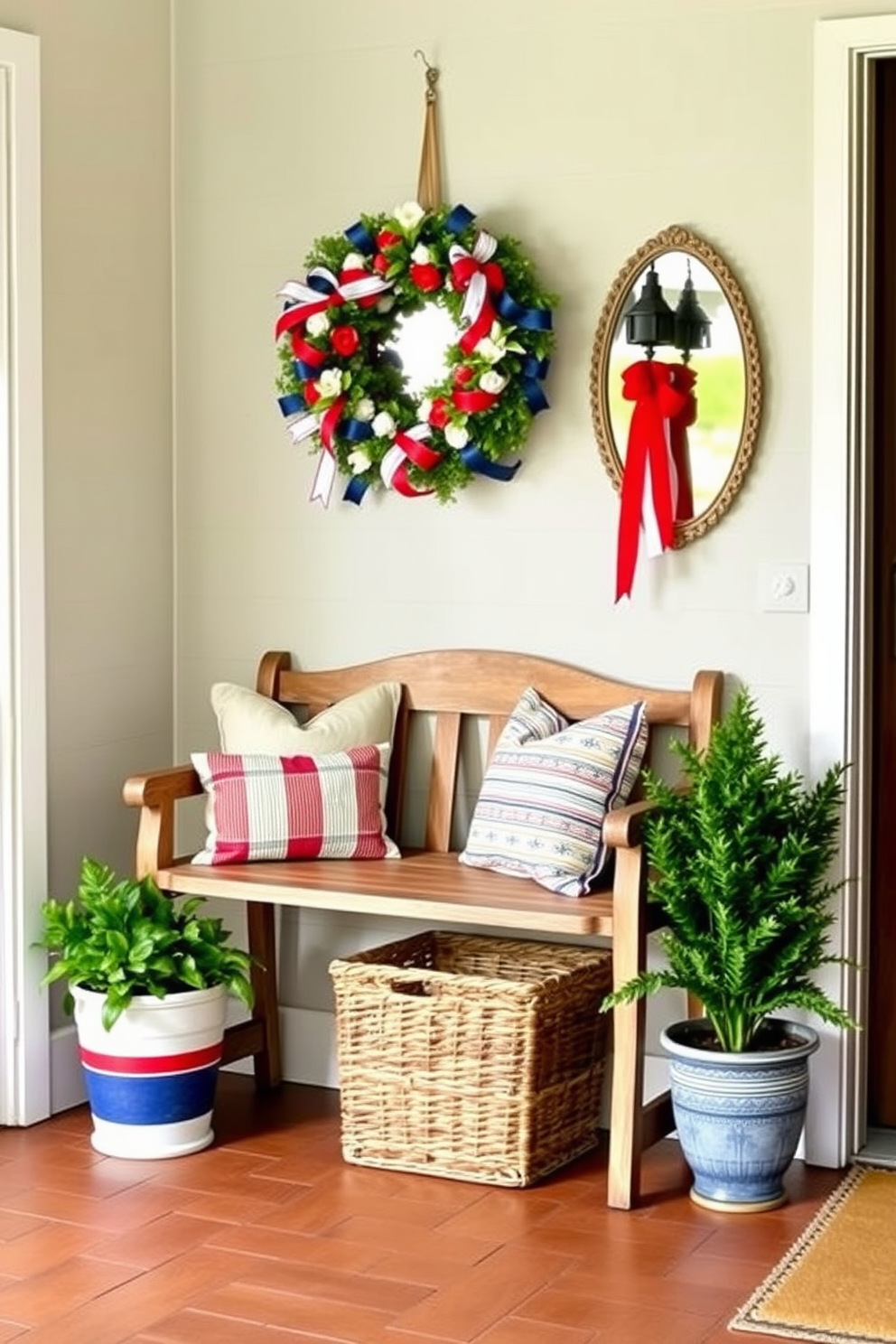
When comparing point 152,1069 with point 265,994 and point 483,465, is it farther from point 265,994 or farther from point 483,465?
point 483,465

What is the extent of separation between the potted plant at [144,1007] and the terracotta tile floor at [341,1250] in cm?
8

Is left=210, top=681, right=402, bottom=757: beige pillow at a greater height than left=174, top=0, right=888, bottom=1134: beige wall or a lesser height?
lesser

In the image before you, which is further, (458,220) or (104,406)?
(104,406)

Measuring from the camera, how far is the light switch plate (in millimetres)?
4098

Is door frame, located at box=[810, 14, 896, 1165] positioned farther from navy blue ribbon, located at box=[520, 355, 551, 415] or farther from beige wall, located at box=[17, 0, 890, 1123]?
navy blue ribbon, located at box=[520, 355, 551, 415]

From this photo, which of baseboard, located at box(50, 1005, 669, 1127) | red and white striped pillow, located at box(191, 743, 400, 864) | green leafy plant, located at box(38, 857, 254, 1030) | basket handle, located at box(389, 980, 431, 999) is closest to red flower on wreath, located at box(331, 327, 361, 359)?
red and white striped pillow, located at box(191, 743, 400, 864)

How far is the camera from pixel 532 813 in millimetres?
4074

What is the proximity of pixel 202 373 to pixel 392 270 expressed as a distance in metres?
0.67

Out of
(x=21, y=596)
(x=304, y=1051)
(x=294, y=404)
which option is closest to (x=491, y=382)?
(x=294, y=404)

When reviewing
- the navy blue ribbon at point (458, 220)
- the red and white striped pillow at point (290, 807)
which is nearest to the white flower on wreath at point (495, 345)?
the navy blue ribbon at point (458, 220)

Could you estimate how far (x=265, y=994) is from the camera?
4.61 metres

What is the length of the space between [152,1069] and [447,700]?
1.03 meters

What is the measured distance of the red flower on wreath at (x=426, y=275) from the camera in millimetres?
4266

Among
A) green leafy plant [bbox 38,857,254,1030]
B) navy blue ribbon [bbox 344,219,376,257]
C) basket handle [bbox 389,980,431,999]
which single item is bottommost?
basket handle [bbox 389,980,431,999]
